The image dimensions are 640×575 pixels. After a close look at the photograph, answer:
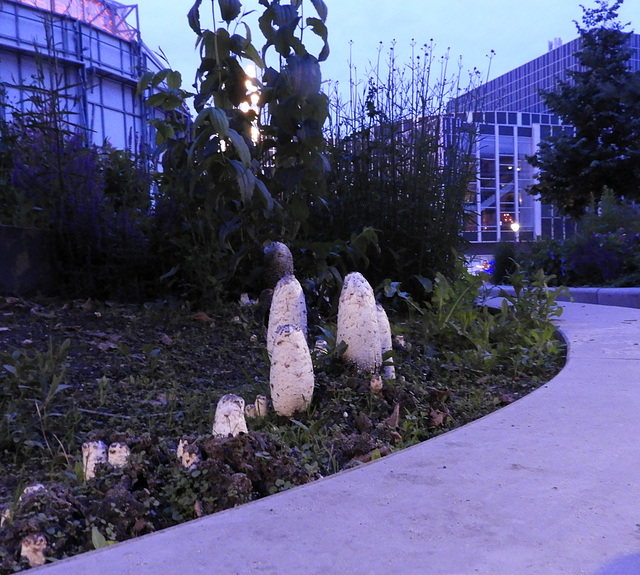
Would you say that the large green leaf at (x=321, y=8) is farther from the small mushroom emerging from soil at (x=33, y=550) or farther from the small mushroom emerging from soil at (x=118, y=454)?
the small mushroom emerging from soil at (x=33, y=550)

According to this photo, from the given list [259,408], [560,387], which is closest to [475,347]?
[560,387]

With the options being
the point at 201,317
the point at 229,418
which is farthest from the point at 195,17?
the point at 229,418

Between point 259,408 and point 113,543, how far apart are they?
0.99 metres

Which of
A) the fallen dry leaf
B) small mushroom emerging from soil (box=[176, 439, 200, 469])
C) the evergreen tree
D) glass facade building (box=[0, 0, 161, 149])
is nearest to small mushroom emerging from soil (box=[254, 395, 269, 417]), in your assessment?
small mushroom emerging from soil (box=[176, 439, 200, 469])

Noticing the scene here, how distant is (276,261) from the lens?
3.98 m

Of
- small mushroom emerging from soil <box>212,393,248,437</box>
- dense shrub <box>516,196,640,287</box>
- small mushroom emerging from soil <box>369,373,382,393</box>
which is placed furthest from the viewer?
dense shrub <box>516,196,640,287</box>

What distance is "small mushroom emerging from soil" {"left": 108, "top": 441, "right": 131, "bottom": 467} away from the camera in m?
1.67

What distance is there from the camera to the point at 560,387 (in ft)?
8.37

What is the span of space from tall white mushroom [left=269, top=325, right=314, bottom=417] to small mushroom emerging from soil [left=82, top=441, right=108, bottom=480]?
2.23ft

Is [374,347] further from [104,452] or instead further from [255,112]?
[255,112]

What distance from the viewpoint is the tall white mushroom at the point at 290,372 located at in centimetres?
221

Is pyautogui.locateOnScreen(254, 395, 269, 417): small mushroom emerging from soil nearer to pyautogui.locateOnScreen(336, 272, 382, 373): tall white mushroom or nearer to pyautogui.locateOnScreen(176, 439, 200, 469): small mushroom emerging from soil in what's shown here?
pyautogui.locateOnScreen(336, 272, 382, 373): tall white mushroom

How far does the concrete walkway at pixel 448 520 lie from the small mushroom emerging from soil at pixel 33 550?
0.37 feet

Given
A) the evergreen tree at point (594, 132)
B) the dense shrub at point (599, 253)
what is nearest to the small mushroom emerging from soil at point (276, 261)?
the dense shrub at point (599, 253)
